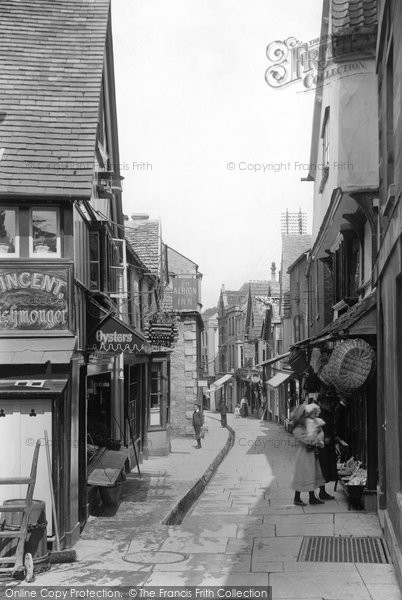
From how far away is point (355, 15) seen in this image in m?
12.3

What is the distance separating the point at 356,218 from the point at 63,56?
6.17 meters

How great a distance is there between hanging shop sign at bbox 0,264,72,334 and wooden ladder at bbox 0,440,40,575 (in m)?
1.76

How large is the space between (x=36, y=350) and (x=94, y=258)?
308 cm

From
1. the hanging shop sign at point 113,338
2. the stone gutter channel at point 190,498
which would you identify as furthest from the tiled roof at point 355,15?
the stone gutter channel at point 190,498

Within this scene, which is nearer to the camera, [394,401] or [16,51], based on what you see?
[394,401]

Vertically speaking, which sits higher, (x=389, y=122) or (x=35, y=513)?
(x=389, y=122)

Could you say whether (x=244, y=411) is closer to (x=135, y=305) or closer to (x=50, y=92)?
(x=135, y=305)

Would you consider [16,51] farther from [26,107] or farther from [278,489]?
[278,489]

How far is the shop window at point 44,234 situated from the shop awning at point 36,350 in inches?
47.9

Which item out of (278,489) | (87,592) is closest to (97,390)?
(278,489)

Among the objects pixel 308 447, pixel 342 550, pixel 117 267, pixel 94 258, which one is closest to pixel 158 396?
pixel 117 267

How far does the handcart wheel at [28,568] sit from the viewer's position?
28.1ft

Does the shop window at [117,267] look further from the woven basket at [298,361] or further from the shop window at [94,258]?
the woven basket at [298,361]

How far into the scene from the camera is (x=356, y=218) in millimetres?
14188
